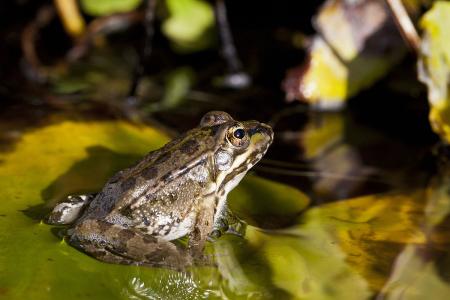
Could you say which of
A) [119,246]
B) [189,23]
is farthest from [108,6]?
[119,246]

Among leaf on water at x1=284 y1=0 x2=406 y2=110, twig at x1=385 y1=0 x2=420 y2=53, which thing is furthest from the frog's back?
leaf on water at x1=284 y1=0 x2=406 y2=110

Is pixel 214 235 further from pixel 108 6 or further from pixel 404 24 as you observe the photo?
pixel 108 6

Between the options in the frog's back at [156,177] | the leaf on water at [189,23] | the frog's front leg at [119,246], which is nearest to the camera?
the frog's front leg at [119,246]

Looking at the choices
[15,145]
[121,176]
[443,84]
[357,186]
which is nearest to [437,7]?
[443,84]

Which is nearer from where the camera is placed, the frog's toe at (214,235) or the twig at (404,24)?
the frog's toe at (214,235)

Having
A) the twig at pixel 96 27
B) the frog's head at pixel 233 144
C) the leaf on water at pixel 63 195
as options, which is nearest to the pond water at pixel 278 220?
the leaf on water at pixel 63 195

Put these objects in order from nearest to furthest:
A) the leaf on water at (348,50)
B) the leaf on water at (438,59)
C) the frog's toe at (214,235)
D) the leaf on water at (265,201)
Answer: the frog's toe at (214,235) < the leaf on water at (265,201) < the leaf on water at (438,59) < the leaf on water at (348,50)

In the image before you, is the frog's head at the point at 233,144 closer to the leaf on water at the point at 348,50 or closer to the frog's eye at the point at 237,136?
the frog's eye at the point at 237,136

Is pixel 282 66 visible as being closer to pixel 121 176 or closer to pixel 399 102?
pixel 399 102

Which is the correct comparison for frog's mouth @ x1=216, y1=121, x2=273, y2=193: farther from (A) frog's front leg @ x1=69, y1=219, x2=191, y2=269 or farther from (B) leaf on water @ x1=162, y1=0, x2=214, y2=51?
(B) leaf on water @ x1=162, y1=0, x2=214, y2=51
